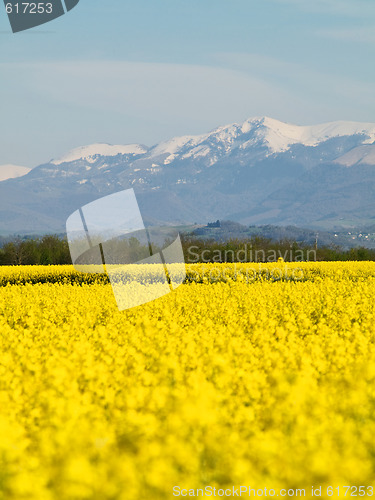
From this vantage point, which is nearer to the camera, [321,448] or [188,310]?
[321,448]

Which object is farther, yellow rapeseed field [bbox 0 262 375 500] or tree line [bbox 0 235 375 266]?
tree line [bbox 0 235 375 266]

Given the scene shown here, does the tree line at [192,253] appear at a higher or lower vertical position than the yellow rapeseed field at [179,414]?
lower

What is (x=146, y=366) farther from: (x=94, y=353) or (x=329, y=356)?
(x=329, y=356)

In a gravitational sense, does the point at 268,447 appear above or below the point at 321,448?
above

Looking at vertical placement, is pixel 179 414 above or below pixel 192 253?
above

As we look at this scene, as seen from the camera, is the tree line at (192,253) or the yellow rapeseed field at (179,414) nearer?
the yellow rapeseed field at (179,414)

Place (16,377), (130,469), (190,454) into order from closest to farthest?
(130,469) → (190,454) → (16,377)

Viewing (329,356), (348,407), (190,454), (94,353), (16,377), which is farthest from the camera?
(329,356)

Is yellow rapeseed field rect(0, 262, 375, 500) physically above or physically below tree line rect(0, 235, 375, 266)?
above

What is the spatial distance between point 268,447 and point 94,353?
14.2ft

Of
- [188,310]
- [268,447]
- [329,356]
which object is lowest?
[188,310]

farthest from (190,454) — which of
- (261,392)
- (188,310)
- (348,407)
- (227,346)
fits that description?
(188,310)

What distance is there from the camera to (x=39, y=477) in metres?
3.72

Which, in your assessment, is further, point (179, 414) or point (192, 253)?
point (192, 253)
